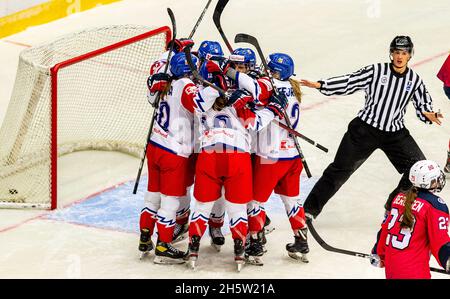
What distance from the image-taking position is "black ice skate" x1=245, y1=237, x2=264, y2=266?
7258mm

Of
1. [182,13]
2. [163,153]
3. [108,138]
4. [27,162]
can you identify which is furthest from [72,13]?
[163,153]

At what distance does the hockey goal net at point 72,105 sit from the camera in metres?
8.27

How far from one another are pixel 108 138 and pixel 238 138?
258 centimetres

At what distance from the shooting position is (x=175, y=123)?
280 inches

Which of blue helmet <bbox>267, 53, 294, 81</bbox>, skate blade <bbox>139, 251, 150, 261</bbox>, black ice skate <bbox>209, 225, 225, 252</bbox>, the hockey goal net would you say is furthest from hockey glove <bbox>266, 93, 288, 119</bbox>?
the hockey goal net

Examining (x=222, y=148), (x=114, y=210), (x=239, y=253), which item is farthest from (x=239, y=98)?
(x=114, y=210)

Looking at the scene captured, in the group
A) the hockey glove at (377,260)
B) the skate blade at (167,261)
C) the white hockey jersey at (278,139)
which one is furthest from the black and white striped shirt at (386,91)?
the hockey glove at (377,260)

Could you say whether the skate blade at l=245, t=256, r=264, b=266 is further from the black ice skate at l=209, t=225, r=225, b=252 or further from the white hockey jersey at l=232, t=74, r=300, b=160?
the white hockey jersey at l=232, t=74, r=300, b=160

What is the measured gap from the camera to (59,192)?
8.55 metres

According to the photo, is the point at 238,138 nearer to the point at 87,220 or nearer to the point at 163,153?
the point at 163,153

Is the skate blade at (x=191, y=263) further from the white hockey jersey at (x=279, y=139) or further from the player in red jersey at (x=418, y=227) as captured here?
the player in red jersey at (x=418, y=227)

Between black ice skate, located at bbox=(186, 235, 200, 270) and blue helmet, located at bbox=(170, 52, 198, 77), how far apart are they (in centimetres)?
96

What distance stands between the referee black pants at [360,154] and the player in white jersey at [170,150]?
3.35ft

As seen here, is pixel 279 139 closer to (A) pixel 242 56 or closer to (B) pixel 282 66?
(B) pixel 282 66
